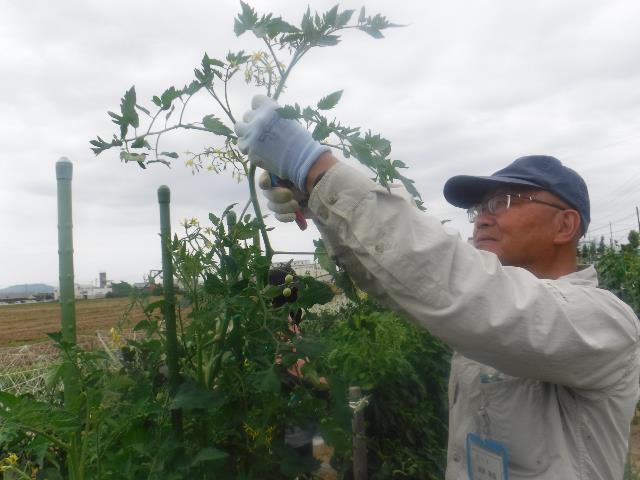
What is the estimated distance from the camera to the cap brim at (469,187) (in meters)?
1.78

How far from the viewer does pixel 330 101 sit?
119cm

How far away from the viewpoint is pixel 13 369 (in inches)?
145

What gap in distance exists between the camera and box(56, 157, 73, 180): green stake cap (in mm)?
1548

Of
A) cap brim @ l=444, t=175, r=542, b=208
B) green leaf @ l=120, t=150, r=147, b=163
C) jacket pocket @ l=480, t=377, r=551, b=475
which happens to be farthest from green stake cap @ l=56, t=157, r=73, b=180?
jacket pocket @ l=480, t=377, r=551, b=475

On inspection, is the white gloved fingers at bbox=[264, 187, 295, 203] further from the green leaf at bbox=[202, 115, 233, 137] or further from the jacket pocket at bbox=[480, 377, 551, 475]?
the jacket pocket at bbox=[480, 377, 551, 475]

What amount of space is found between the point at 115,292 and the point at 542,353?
1.03 m

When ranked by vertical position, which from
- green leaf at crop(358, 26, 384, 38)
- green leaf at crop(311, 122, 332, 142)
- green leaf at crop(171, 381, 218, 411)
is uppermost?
green leaf at crop(358, 26, 384, 38)

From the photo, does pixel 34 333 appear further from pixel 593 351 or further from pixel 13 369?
pixel 593 351

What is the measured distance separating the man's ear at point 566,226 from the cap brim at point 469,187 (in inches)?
4.8

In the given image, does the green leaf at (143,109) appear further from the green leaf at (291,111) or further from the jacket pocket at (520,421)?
the jacket pocket at (520,421)

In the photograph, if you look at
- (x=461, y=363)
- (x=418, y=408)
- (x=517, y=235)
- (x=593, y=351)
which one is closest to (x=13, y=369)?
(x=418, y=408)

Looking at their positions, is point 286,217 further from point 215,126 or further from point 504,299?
point 504,299

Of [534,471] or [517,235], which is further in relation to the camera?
[517,235]

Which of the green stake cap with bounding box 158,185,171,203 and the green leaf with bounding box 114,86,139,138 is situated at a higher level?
the green leaf with bounding box 114,86,139,138
